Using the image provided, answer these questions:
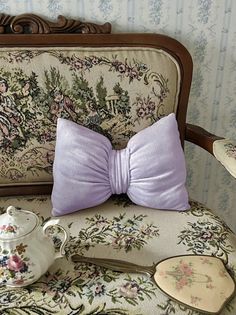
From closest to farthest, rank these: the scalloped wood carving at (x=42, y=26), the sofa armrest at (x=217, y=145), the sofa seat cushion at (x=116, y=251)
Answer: the sofa seat cushion at (x=116, y=251)
the sofa armrest at (x=217, y=145)
the scalloped wood carving at (x=42, y=26)

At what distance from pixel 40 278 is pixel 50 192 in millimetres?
400

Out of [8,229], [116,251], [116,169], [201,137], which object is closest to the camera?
[8,229]

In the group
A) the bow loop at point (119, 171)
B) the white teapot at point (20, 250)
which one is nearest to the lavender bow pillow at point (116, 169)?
the bow loop at point (119, 171)

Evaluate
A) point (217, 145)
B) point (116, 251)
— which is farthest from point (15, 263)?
point (217, 145)

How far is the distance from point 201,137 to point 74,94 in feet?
1.35

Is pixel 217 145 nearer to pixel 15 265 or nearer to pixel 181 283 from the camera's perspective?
pixel 181 283

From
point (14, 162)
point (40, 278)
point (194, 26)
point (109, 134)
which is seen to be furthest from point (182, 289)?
point (194, 26)

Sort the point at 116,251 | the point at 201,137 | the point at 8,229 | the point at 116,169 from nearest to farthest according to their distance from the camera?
the point at 8,229, the point at 116,251, the point at 116,169, the point at 201,137

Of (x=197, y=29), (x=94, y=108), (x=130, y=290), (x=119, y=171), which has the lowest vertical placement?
(x=130, y=290)

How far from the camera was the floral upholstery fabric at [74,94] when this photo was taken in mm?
1371

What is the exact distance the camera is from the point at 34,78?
1.37 meters

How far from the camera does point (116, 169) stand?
4.39ft

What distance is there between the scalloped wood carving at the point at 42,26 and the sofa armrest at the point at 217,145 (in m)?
0.41

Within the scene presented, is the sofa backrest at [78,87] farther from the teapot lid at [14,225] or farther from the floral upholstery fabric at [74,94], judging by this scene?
the teapot lid at [14,225]
